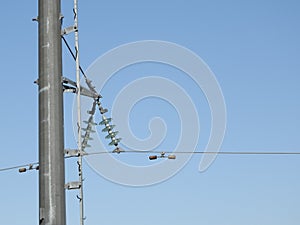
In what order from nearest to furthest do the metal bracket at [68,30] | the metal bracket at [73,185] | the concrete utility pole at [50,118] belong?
1. the concrete utility pole at [50,118]
2. the metal bracket at [73,185]
3. the metal bracket at [68,30]

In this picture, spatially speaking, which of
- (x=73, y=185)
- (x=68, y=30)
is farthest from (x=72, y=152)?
(x=68, y=30)

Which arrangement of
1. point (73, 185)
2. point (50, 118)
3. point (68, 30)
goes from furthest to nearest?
1. point (68, 30)
2. point (73, 185)
3. point (50, 118)

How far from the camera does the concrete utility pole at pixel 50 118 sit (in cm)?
1019

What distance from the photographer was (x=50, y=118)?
1051 cm

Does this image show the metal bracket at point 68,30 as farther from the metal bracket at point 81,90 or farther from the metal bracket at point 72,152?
the metal bracket at point 72,152

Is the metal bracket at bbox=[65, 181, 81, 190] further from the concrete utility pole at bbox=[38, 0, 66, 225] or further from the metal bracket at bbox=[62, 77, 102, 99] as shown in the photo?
the metal bracket at bbox=[62, 77, 102, 99]

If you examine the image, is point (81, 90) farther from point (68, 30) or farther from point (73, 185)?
point (73, 185)

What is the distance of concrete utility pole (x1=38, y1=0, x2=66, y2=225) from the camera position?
10.2 m

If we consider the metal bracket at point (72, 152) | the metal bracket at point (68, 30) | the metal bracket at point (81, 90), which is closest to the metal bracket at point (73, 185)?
the metal bracket at point (72, 152)

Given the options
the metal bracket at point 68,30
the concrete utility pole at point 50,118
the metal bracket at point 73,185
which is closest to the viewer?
the concrete utility pole at point 50,118

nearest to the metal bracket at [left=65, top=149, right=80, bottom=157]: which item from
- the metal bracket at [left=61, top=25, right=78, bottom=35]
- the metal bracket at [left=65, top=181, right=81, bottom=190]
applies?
the metal bracket at [left=65, top=181, right=81, bottom=190]

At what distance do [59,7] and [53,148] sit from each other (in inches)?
119

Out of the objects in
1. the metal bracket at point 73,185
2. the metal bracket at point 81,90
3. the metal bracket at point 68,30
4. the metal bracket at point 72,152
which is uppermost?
the metal bracket at point 68,30

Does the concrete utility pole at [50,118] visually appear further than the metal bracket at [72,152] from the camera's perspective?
No
